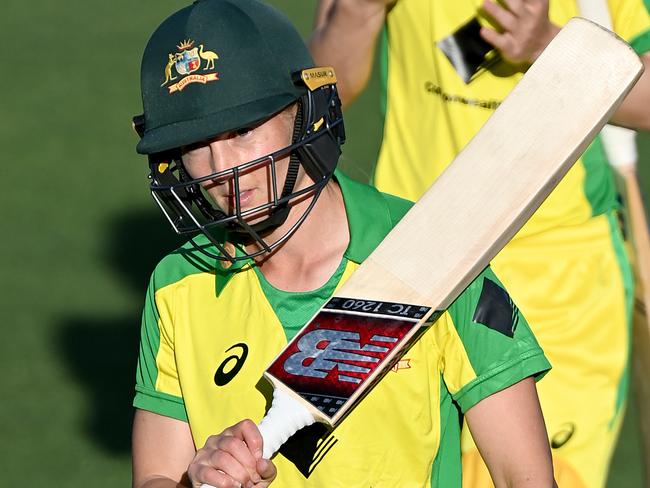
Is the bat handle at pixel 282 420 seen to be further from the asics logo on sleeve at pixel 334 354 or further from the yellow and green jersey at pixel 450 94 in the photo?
the yellow and green jersey at pixel 450 94

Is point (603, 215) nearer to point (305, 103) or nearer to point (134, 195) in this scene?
point (305, 103)

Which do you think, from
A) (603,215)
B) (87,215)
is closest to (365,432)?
(603,215)

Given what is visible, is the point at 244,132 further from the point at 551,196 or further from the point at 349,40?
the point at 551,196

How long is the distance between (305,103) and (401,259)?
37cm

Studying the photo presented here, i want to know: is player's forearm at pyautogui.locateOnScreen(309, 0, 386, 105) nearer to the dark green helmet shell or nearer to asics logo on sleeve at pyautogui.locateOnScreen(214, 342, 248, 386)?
the dark green helmet shell

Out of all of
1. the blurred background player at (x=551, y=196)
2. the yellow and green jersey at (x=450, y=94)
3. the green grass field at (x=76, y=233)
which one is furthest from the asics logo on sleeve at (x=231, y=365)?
the green grass field at (x=76, y=233)

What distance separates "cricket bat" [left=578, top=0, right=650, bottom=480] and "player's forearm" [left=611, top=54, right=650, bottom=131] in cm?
44

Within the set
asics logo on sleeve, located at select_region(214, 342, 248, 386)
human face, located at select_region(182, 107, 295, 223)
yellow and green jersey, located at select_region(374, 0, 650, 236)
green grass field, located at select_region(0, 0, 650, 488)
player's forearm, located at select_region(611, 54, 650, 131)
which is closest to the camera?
human face, located at select_region(182, 107, 295, 223)

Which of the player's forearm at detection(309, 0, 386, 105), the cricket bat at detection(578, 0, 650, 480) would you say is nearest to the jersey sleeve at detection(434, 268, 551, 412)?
the player's forearm at detection(309, 0, 386, 105)

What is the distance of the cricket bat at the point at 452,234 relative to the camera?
2.93 metres

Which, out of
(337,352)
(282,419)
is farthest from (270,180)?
(282,419)

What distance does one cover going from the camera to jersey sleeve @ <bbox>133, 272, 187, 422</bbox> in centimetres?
323

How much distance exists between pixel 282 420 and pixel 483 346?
426 millimetres

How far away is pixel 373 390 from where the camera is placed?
3.01 metres
